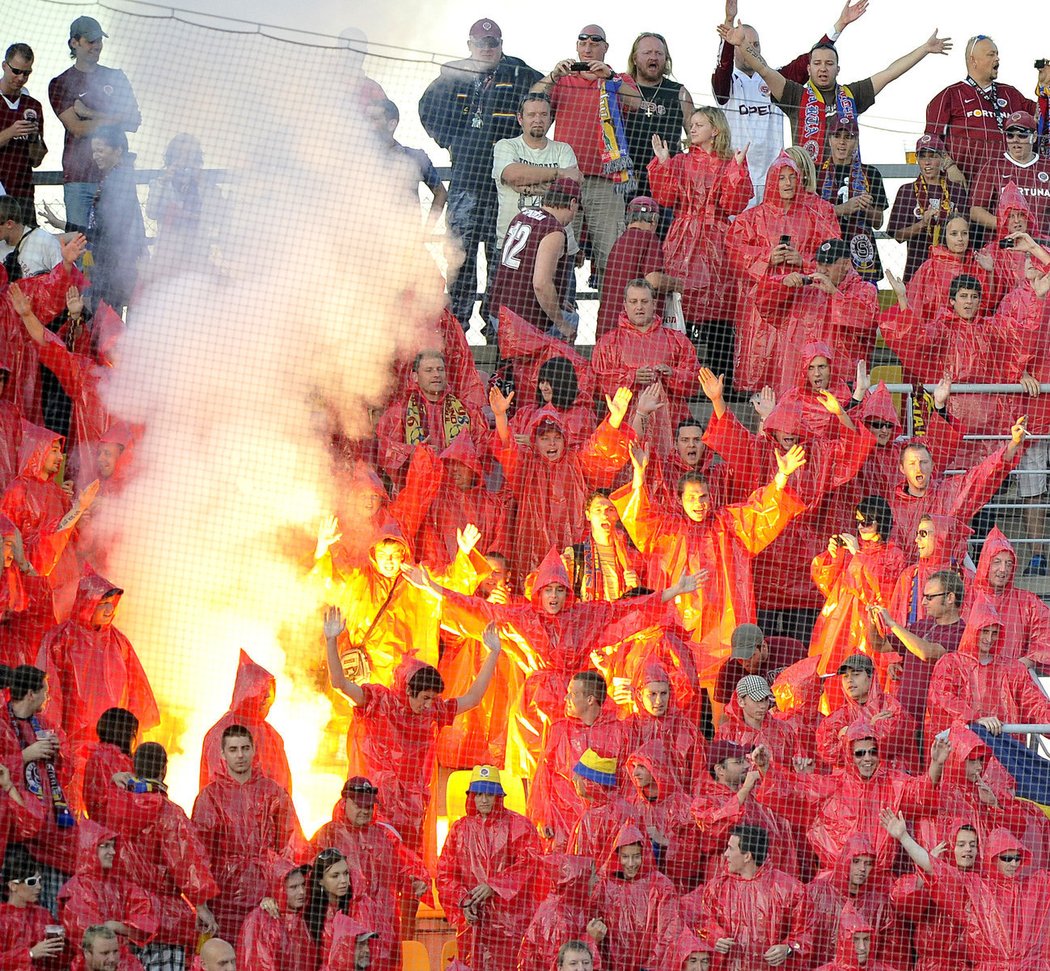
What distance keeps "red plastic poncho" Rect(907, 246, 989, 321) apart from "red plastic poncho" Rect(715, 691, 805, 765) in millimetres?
2697

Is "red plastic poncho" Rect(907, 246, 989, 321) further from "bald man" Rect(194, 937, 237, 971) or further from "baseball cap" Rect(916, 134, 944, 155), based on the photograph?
"bald man" Rect(194, 937, 237, 971)

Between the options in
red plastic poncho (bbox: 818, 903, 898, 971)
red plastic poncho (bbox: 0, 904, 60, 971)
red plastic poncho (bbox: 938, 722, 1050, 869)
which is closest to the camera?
red plastic poncho (bbox: 0, 904, 60, 971)

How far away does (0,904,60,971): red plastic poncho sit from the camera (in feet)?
31.0

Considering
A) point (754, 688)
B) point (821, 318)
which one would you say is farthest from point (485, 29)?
point (754, 688)

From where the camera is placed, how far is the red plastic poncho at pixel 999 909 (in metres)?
10.3

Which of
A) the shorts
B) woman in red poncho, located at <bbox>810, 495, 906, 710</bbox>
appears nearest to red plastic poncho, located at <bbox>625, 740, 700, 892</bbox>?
woman in red poncho, located at <bbox>810, 495, 906, 710</bbox>

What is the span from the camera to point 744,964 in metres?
10.2

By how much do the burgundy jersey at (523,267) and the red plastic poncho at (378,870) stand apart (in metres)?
3.14

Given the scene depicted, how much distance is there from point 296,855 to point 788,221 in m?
4.35

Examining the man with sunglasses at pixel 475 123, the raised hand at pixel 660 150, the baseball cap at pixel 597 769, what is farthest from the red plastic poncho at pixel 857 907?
the raised hand at pixel 660 150

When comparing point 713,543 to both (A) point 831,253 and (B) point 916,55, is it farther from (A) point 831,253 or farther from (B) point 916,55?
(B) point 916,55

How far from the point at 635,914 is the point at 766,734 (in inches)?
47.2

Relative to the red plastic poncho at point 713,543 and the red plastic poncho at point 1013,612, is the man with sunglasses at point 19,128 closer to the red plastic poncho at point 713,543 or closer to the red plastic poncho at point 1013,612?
the red plastic poncho at point 713,543

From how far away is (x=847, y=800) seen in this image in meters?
10.8
